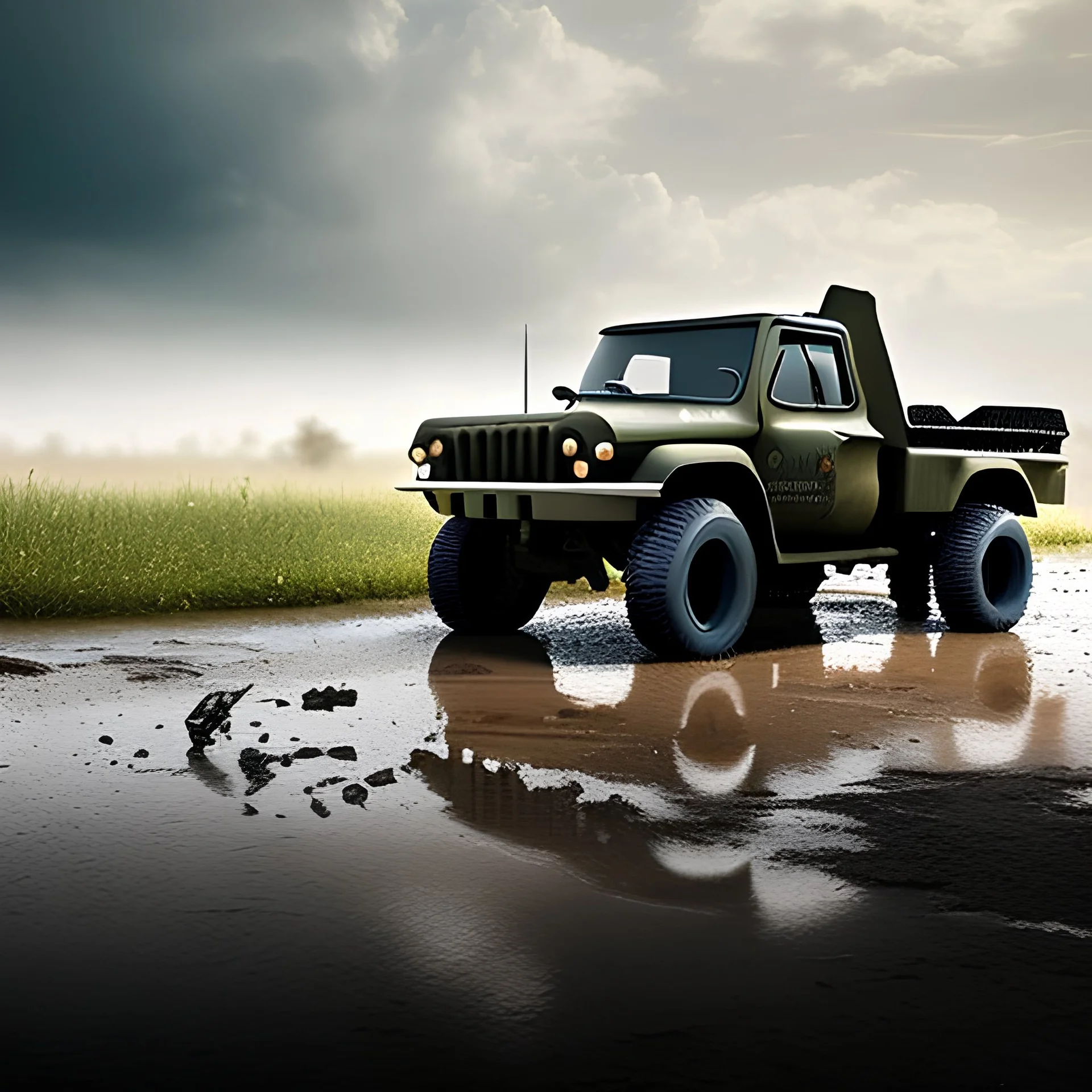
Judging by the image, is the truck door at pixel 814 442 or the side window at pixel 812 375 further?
the side window at pixel 812 375

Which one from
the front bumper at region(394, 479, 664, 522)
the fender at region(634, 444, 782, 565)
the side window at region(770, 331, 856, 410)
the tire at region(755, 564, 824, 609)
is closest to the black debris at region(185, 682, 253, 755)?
the front bumper at region(394, 479, 664, 522)

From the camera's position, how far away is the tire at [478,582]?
955 centimetres

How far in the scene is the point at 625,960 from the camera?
131 inches

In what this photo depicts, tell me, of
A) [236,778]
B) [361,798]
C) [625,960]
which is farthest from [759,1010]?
[236,778]

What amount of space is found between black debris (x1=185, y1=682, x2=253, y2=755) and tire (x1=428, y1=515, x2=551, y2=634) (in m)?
3.55

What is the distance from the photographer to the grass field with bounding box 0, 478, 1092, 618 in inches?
421

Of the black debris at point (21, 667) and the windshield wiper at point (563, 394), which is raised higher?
the windshield wiper at point (563, 394)

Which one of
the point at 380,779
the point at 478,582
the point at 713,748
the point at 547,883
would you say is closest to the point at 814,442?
the point at 478,582

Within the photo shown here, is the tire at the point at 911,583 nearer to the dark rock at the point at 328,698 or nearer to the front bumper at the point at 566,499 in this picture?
the front bumper at the point at 566,499

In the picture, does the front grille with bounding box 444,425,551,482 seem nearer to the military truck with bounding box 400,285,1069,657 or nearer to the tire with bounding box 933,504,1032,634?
the military truck with bounding box 400,285,1069,657

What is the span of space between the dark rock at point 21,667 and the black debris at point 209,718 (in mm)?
2080

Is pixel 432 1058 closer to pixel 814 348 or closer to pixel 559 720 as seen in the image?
pixel 559 720

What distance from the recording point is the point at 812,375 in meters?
9.62

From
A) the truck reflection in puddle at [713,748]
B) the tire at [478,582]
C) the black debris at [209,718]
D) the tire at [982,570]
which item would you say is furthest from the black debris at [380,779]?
the tire at [982,570]
